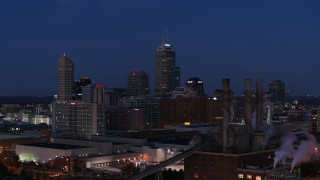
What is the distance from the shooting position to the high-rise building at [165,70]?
338 feet

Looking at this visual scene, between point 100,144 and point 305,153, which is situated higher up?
point 305,153

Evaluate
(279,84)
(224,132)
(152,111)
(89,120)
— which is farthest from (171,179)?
(279,84)

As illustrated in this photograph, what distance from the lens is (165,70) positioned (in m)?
104

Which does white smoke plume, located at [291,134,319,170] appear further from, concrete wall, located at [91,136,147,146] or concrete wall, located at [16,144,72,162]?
concrete wall, located at [91,136,147,146]

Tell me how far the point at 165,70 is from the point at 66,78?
1905cm

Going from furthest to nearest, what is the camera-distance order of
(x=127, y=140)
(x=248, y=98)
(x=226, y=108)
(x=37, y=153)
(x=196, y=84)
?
(x=196, y=84)
(x=127, y=140)
(x=37, y=153)
(x=248, y=98)
(x=226, y=108)

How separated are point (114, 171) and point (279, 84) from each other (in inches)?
3348

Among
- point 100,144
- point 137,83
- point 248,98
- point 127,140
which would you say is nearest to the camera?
point 248,98

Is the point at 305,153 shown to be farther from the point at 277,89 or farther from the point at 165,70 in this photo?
the point at 277,89

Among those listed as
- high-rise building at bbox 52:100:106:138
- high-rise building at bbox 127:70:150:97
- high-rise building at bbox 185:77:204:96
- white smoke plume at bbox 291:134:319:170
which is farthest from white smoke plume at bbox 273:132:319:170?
high-rise building at bbox 127:70:150:97

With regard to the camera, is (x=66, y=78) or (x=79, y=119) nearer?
(x=79, y=119)

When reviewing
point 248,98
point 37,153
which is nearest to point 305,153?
point 248,98

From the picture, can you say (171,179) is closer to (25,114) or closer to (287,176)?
(287,176)

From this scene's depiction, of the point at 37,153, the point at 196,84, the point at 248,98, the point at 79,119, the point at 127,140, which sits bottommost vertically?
the point at 37,153
